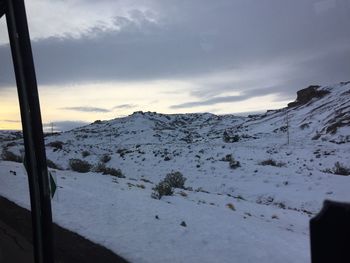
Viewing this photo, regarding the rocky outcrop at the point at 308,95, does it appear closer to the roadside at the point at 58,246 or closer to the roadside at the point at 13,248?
the roadside at the point at 58,246

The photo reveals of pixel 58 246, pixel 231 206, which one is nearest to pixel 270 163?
pixel 231 206

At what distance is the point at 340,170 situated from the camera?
951 inches

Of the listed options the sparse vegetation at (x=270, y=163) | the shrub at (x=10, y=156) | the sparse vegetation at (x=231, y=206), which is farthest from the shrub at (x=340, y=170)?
the shrub at (x=10, y=156)

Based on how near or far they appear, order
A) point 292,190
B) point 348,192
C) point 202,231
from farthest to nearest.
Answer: point 292,190, point 348,192, point 202,231

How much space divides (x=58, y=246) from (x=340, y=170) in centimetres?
1897

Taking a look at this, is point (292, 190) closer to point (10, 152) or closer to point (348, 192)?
point (348, 192)

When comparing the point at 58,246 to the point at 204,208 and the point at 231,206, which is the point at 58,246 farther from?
the point at 231,206

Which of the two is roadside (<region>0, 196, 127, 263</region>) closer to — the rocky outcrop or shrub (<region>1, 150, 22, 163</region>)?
shrub (<region>1, 150, 22, 163</region>)

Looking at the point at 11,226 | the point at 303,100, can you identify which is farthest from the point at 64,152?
the point at 303,100

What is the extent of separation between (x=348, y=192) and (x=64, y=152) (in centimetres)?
2854

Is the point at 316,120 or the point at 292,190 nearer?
the point at 292,190

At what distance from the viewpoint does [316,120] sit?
59.4 m

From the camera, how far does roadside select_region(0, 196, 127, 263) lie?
6.89 m

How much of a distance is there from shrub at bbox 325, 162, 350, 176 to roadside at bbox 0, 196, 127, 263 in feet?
56.4
